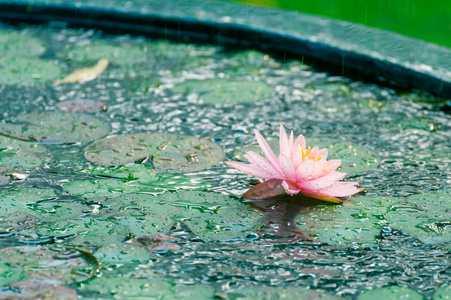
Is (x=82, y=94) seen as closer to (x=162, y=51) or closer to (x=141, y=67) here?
(x=141, y=67)

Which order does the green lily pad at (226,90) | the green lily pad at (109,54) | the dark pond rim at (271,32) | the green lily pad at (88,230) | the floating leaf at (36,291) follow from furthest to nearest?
1. the green lily pad at (109,54)
2. the dark pond rim at (271,32)
3. the green lily pad at (226,90)
4. the green lily pad at (88,230)
5. the floating leaf at (36,291)

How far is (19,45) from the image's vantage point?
10.1 feet

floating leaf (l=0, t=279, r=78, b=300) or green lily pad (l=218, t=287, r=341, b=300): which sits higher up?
green lily pad (l=218, t=287, r=341, b=300)

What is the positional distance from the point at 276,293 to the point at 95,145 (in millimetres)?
958

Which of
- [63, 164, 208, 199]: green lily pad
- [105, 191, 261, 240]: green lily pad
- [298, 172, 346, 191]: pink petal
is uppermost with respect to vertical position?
[298, 172, 346, 191]: pink petal

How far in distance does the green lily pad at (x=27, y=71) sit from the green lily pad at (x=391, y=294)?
173 centimetres

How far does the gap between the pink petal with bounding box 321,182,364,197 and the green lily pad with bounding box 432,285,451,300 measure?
424 millimetres

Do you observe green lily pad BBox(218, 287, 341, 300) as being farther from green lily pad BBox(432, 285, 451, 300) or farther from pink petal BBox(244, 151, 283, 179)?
pink petal BBox(244, 151, 283, 179)

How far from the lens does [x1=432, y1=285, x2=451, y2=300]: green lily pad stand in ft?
4.55

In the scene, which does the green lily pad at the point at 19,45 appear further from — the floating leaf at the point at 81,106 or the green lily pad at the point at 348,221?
the green lily pad at the point at 348,221

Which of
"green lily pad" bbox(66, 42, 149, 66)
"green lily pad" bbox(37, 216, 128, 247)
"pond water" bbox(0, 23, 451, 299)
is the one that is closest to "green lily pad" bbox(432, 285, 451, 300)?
"pond water" bbox(0, 23, 451, 299)

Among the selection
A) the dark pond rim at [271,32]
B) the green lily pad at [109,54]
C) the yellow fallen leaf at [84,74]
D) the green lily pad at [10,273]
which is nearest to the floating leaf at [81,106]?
the yellow fallen leaf at [84,74]

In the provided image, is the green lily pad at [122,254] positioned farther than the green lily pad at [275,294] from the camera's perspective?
Yes

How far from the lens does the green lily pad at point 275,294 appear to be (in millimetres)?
1364
